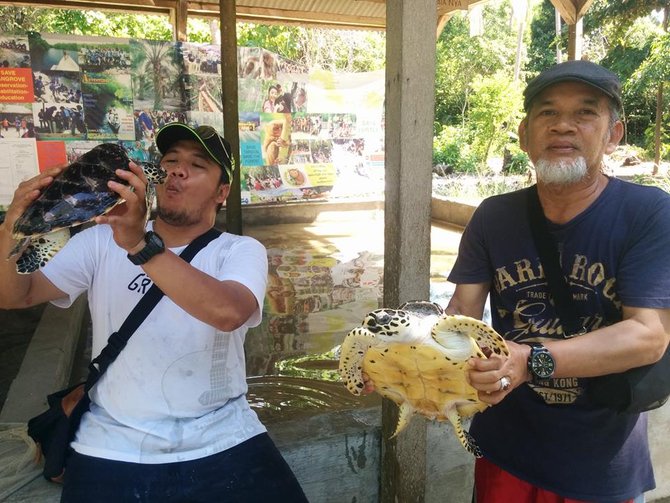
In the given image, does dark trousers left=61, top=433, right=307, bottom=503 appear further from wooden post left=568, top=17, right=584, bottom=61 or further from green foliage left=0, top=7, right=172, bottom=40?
green foliage left=0, top=7, right=172, bottom=40

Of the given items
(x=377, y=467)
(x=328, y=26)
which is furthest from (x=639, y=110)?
(x=377, y=467)

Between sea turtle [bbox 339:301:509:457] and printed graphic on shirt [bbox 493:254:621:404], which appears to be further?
printed graphic on shirt [bbox 493:254:621:404]

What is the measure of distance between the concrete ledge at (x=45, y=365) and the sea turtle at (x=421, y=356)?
1.92 metres

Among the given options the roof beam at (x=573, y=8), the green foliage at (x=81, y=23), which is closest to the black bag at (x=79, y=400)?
the roof beam at (x=573, y=8)

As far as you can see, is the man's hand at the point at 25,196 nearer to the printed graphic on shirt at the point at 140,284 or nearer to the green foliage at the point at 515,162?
the printed graphic on shirt at the point at 140,284

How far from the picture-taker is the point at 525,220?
62.7 inches

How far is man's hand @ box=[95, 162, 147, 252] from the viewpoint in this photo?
4.31ft

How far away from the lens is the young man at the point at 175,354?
152cm

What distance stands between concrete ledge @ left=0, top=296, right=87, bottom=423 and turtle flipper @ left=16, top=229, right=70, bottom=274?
1379 millimetres

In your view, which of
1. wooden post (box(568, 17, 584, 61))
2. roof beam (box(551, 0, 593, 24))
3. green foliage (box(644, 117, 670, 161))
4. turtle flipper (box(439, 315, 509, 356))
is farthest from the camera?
green foliage (box(644, 117, 670, 161))

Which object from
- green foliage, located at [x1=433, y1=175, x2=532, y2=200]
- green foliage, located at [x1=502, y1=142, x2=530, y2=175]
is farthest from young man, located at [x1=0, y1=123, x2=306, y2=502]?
green foliage, located at [x1=502, y1=142, x2=530, y2=175]

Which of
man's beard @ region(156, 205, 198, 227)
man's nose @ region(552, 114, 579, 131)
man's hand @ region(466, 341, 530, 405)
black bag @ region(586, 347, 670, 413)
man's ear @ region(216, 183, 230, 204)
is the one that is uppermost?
man's nose @ region(552, 114, 579, 131)

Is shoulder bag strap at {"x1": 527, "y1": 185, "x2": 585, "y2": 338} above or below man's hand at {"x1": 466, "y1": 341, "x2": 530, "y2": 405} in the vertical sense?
above

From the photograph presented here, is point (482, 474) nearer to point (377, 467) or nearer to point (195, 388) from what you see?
point (377, 467)
